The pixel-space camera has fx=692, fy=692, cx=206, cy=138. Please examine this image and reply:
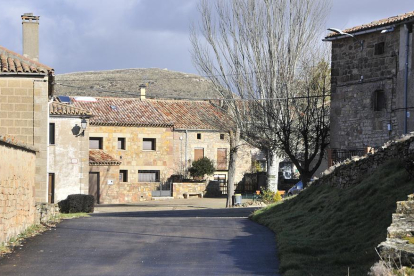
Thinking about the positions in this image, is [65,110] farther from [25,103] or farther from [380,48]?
[380,48]

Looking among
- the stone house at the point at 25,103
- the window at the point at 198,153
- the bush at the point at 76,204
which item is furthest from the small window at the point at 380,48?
the window at the point at 198,153

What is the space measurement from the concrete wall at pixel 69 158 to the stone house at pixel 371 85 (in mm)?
15678

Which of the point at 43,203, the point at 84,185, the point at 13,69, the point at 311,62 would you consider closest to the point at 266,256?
the point at 43,203

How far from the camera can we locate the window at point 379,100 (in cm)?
2742

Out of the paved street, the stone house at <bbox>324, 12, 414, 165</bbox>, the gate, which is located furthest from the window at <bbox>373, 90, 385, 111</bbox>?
the gate

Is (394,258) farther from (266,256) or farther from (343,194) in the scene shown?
(343,194)

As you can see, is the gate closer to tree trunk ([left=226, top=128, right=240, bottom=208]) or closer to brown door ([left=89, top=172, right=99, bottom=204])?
brown door ([left=89, top=172, right=99, bottom=204])

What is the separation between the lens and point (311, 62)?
34562mm

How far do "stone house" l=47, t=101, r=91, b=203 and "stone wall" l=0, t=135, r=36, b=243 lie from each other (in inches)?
745

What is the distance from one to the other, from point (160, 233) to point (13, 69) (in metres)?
7.93

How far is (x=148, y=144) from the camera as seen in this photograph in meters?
51.1

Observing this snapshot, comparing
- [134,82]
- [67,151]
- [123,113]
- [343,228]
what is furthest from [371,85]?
[134,82]

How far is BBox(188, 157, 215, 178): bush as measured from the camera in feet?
169

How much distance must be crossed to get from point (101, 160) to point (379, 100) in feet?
73.1
